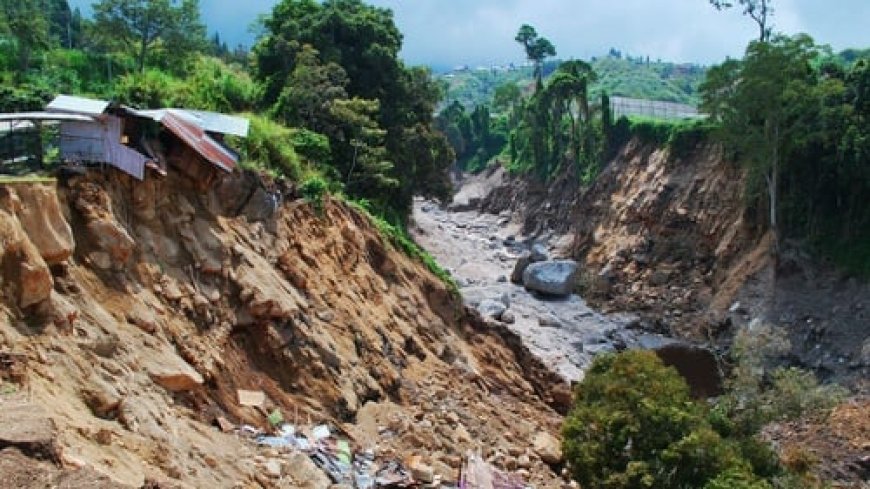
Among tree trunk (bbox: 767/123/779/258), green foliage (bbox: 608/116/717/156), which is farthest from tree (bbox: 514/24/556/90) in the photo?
tree trunk (bbox: 767/123/779/258)

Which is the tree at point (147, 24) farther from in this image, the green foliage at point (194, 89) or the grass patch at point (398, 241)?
the grass patch at point (398, 241)

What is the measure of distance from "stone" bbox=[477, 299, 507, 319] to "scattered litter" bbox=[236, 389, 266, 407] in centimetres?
2010

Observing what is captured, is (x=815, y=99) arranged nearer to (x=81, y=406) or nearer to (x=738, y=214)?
(x=738, y=214)

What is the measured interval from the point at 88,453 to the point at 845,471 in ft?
59.3

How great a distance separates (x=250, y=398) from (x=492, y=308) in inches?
856

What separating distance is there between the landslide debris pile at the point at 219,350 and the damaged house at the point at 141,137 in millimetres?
381

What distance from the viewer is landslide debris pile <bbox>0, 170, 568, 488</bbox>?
9.55 m

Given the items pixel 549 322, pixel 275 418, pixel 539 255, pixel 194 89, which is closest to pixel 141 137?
pixel 275 418

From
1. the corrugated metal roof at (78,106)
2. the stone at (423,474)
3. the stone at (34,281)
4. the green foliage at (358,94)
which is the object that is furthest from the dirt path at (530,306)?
the stone at (34,281)

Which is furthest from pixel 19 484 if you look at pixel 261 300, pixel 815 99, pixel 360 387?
pixel 815 99

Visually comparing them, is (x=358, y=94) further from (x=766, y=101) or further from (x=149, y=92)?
(x=766, y=101)

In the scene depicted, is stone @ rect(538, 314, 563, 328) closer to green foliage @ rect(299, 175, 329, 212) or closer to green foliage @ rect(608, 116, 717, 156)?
green foliage @ rect(608, 116, 717, 156)

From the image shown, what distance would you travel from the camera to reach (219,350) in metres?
14.2

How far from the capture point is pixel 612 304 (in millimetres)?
39344
